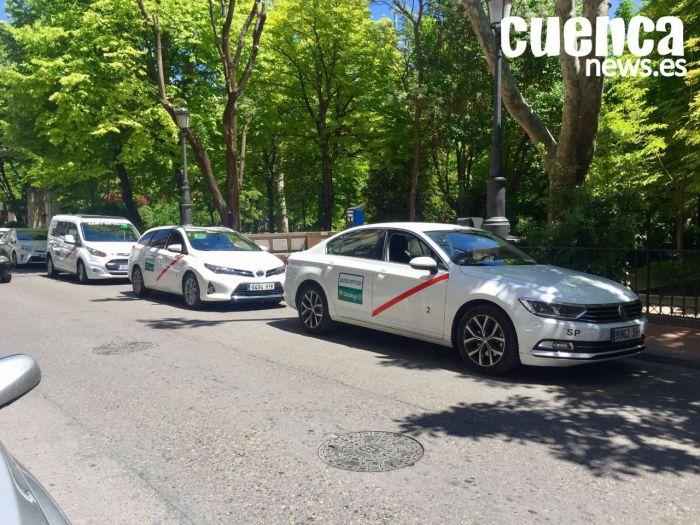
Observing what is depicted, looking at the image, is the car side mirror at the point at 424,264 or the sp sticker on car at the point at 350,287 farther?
the sp sticker on car at the point at 350,287

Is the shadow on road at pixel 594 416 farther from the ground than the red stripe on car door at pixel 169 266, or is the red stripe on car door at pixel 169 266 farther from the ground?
the red stripe on car door at pixel 169 266

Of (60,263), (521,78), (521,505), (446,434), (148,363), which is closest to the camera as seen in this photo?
(521,505)

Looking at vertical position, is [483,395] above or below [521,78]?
below

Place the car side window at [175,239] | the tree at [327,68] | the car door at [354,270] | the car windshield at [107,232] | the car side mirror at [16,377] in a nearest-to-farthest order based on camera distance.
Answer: the car side mirror at [16,377] → the car door at [354,270] → the car side window at [175,239] → the car windshield at [107,232] → the tree at [327,68]

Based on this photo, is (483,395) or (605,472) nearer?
(605,472)

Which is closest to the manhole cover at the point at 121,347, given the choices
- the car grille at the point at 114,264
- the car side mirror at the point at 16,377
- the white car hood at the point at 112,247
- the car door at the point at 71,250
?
the car side mirror at the point at 16,377

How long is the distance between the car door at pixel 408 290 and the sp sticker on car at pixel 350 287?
0.90ft

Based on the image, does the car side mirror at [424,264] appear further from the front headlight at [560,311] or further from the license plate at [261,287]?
the license plate at [261,287]

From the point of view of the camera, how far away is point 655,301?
10180mm

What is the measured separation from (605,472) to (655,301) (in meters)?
7.20

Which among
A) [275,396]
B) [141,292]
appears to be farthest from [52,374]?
[141,292]

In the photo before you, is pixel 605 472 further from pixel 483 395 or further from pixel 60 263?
pixel 60 263

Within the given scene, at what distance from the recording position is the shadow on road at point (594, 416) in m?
4.22

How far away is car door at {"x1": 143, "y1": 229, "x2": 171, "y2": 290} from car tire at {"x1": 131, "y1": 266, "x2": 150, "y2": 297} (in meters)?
0.19
